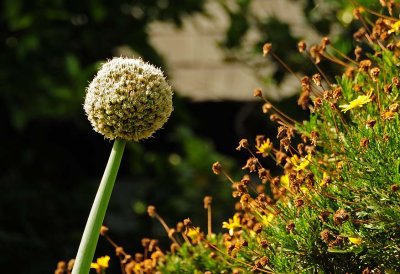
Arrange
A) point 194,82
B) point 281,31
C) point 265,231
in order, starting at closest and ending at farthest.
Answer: point 265,231 < point 281,31 < point 194,82

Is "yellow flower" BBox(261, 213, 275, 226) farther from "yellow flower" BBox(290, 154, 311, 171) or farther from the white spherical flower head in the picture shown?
the white spherical flower head

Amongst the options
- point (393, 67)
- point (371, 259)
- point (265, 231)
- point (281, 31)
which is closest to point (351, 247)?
point (371, 259)

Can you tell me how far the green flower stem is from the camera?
2.04 metres

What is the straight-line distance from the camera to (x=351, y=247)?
2.02 m

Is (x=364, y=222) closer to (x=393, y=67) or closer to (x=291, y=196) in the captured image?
(x=291, y=196)

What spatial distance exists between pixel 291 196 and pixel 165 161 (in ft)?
12.8

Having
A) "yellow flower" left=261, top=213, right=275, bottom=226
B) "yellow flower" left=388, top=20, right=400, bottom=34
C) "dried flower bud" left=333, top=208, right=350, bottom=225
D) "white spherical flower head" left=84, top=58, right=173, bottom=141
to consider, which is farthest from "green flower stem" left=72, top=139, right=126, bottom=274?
"yellow flower" left=388, top=20, right=400, bottom=34

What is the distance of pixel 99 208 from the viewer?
2.04 metres

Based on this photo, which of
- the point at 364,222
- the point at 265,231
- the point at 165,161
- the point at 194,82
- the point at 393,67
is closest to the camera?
the point at 364,222

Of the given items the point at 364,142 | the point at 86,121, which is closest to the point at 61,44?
the point at 86,121

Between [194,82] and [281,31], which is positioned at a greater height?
[194,82]

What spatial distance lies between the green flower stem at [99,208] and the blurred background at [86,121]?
9.62 ft

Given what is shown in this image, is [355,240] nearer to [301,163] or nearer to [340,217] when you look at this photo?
[340,217]

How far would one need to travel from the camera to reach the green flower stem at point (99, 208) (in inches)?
80.1
